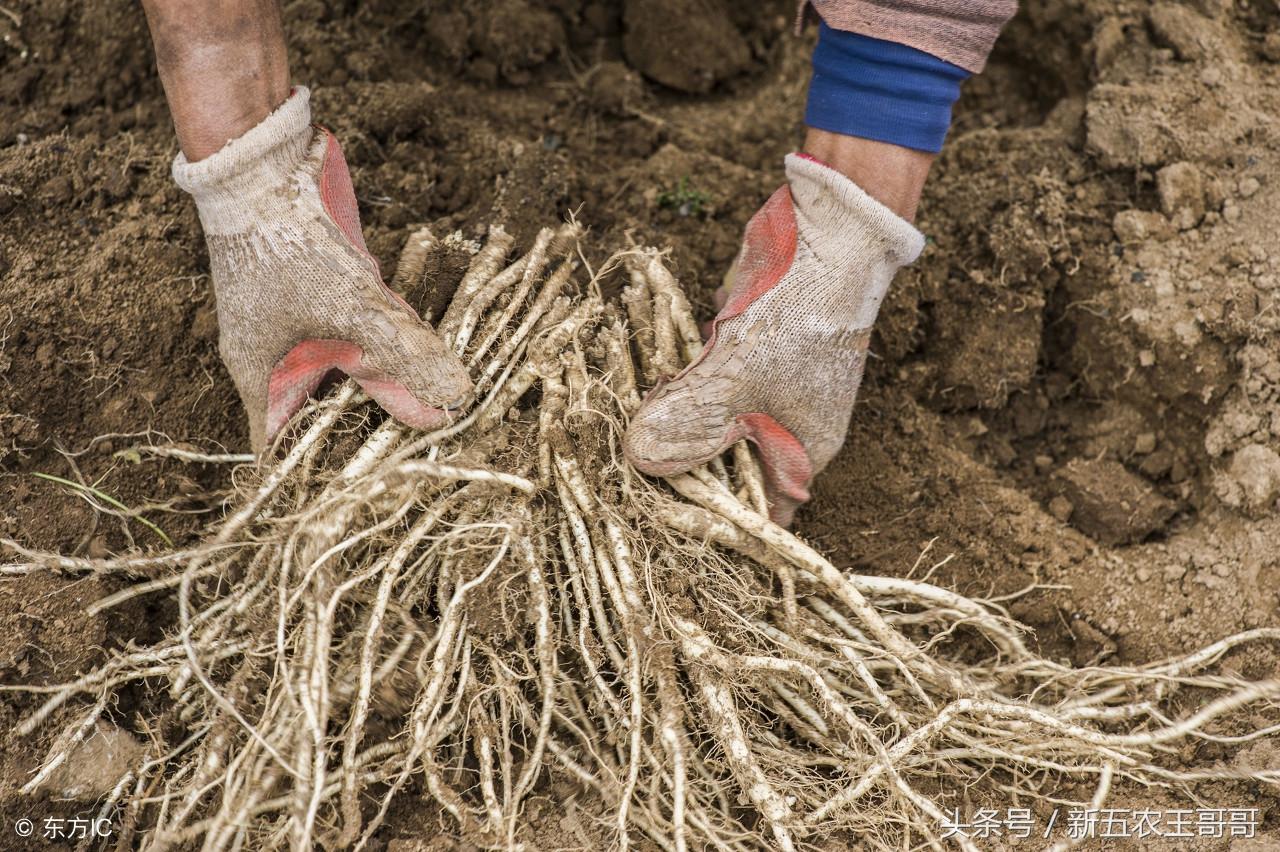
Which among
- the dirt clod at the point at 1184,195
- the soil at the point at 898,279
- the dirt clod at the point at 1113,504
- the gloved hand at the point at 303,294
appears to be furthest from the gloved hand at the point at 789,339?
the dirt clod at the point at 1184,195

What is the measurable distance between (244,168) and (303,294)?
0.71ft

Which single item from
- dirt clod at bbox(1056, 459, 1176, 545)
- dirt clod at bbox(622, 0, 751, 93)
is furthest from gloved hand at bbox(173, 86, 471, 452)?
dirt clod at bbox(1056, 459, 1176, 545)

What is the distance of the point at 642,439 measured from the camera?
1.66 meters

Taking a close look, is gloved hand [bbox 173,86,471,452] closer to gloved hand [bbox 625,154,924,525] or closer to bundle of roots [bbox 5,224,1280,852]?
bundle of roots [bbox 5,224,1280,852]

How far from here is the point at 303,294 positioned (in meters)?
1.65

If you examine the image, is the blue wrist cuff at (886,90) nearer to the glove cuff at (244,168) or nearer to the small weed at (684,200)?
the small weed at (684,200)

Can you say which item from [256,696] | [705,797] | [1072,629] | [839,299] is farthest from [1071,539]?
[256,696]

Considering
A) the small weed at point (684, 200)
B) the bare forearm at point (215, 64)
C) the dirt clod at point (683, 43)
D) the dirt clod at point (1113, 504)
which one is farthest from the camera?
the dirt clod at point (683, 43)

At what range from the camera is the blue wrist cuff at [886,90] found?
1689mm

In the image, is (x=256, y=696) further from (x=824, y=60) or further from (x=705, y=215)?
(x=824, y=60)

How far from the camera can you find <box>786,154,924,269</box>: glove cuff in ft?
5.64

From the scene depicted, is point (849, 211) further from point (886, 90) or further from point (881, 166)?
point (886, 90)

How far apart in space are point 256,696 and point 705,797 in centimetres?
75

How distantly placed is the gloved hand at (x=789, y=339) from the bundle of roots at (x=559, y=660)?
8cm
